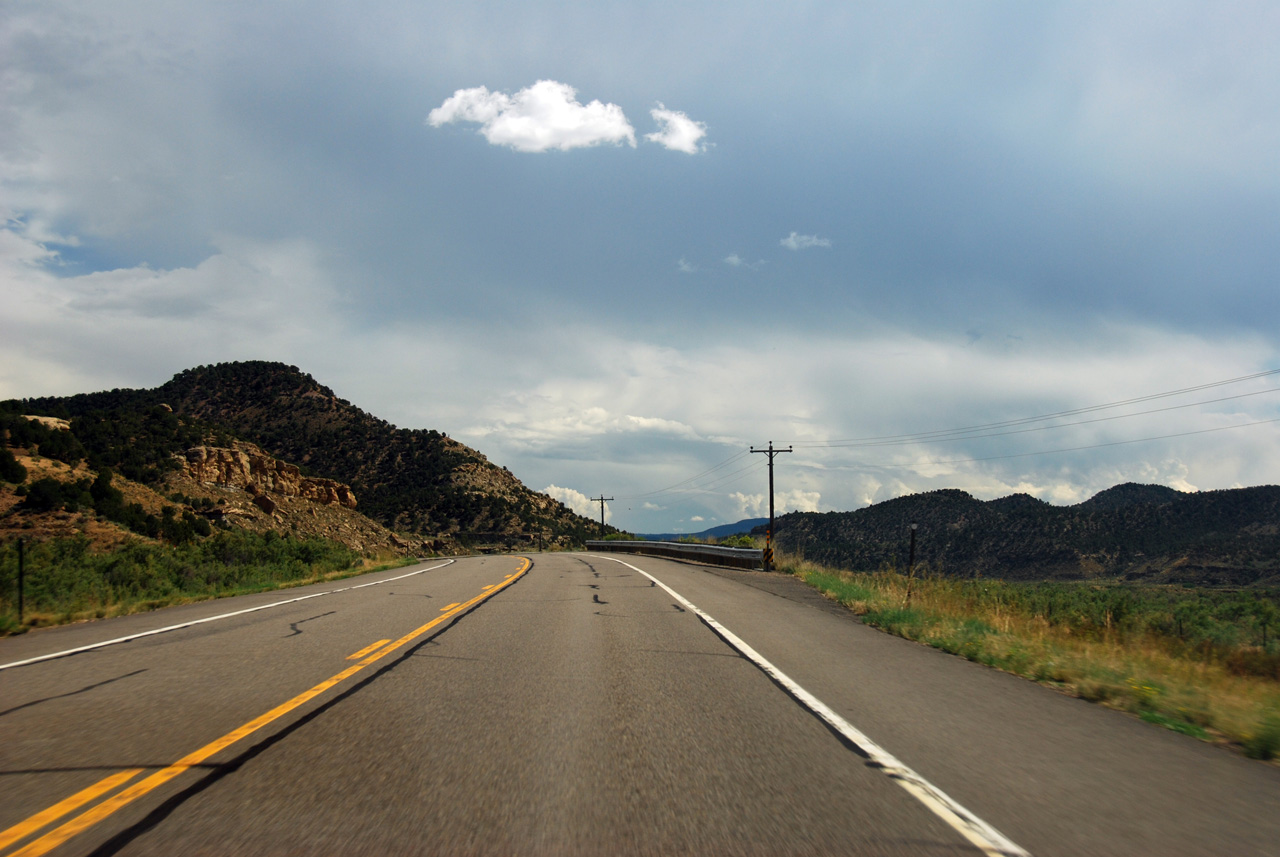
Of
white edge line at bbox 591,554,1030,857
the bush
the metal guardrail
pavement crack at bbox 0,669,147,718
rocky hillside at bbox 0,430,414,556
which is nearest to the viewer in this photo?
white edge line at bbox 591,554,1030,857

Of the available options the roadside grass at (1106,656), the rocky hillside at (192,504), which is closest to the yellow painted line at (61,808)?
the roadside grass at (1106,656)

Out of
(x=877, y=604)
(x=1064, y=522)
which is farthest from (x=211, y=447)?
(x=1064, y=522)

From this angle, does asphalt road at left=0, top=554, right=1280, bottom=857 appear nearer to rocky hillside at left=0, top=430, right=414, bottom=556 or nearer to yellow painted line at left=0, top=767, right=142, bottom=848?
Result: yellow painted line at left=0, top=767, right=142, bottom=848

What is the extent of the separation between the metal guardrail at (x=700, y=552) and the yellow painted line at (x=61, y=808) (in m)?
26.5

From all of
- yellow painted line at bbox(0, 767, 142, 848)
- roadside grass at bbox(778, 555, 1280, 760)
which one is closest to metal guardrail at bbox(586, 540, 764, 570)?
roadside grass at bbox(778, 555, 1280, 760)

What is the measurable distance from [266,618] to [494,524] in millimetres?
72018

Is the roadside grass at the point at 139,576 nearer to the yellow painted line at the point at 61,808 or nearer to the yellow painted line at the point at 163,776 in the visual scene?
the yellow painted line at the point at 163,776

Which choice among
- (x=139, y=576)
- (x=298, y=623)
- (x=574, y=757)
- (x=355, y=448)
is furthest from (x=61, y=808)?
(x=355, y=448)

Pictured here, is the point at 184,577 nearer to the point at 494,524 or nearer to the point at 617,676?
the point at 617,676

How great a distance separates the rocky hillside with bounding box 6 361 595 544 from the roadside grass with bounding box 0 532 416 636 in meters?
45.9

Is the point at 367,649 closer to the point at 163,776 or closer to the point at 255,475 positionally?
the point at 163,776

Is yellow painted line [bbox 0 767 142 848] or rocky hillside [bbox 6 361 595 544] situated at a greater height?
rocky hillside [bbox 6 361 595 544]

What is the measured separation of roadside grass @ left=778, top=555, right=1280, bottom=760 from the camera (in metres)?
6.58

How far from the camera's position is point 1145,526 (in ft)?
291
